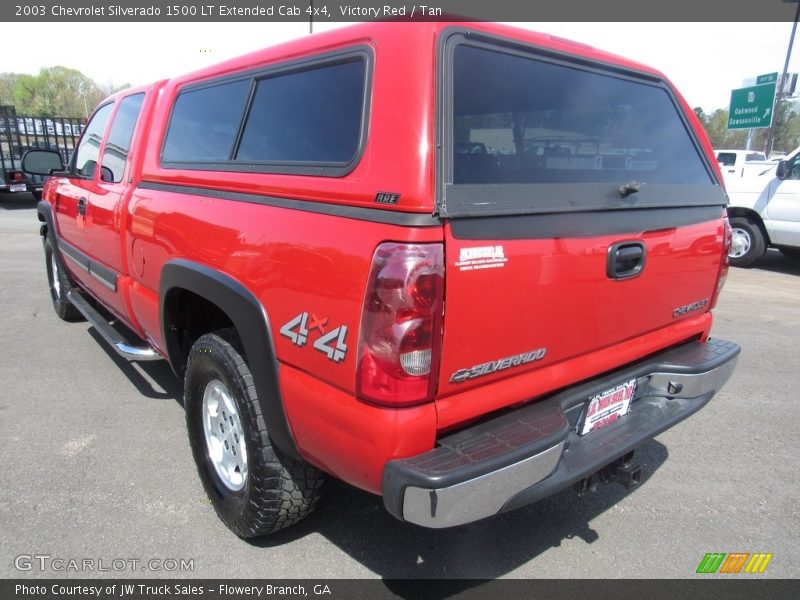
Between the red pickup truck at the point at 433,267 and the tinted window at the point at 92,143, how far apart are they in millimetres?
1481

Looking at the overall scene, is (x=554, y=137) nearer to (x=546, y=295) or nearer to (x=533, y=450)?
(x=546, y=295)

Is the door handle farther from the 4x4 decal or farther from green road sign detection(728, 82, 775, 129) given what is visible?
green road sign detection(728, 82, 775, 129)

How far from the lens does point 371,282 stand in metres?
1.65

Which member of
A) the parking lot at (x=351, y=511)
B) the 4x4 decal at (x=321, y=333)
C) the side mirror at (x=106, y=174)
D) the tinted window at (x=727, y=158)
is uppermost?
the tinted window at (x=727, y=158)

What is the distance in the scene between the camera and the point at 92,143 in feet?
14.0

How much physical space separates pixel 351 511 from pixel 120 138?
285 cm

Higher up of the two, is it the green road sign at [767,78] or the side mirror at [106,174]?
the green road sign at [767,78]

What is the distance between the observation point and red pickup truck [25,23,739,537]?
1684 millimetres

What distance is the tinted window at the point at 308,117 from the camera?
194 centimetres

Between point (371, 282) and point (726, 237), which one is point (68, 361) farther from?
point (726, 237)

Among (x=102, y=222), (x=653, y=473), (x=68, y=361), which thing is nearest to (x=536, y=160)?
(x=653, y=473)

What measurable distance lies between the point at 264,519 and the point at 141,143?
2.35m

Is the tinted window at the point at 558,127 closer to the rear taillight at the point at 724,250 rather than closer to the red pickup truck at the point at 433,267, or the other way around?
the red pickup truck at the point at 433,267

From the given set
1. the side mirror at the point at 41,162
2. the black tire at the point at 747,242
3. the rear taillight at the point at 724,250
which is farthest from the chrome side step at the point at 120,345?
the black tire at the point at 747,242
